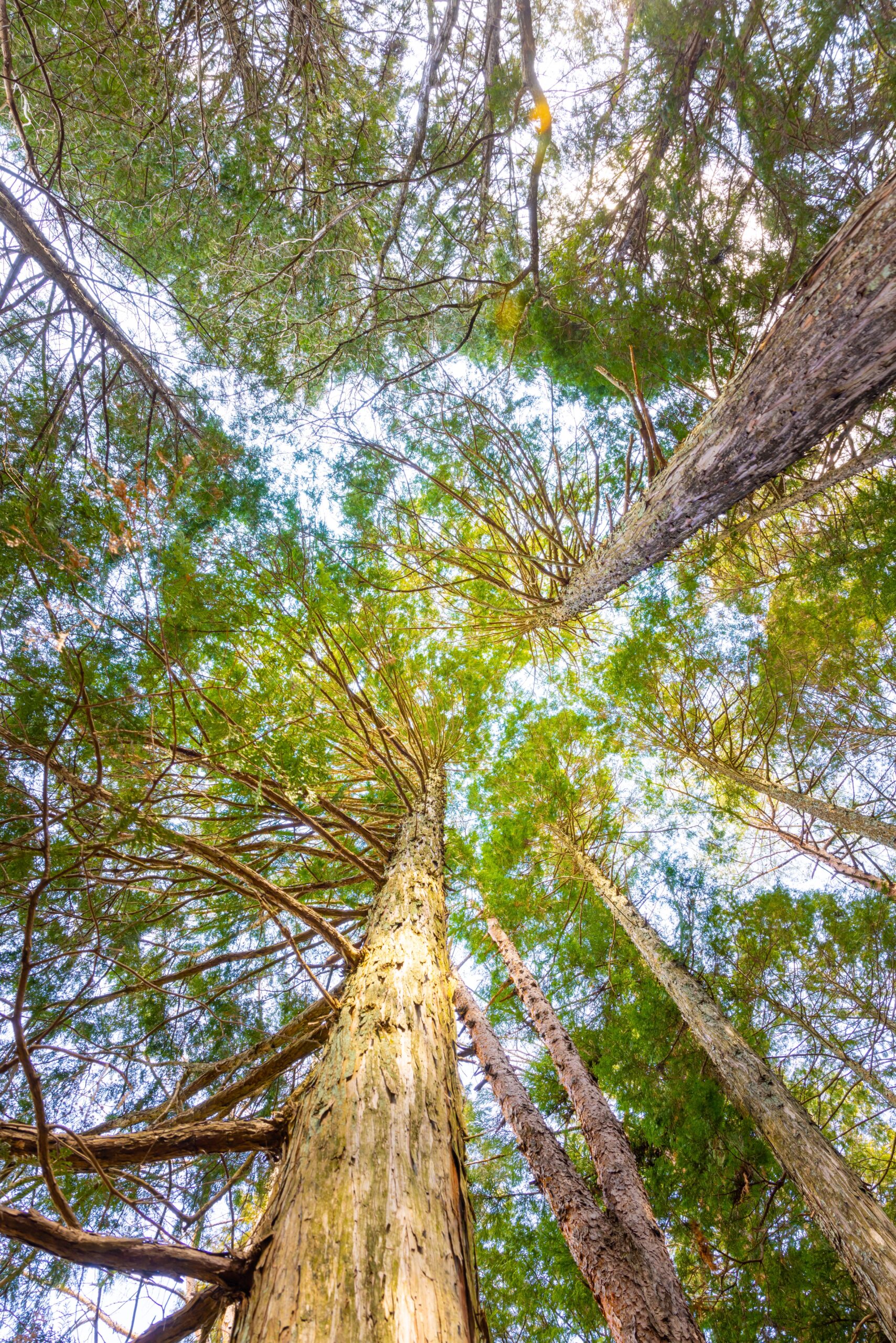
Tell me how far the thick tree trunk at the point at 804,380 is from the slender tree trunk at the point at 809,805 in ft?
13.6

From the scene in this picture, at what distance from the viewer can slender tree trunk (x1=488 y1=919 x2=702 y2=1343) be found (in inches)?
108

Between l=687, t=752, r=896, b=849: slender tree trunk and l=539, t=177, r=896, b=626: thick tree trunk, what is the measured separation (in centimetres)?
415

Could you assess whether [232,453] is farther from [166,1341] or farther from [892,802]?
[892,802]

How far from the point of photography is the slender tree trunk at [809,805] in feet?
Answer: 17.0

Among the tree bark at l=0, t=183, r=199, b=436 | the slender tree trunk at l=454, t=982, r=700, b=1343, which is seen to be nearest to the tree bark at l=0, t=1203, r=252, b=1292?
the slender tree trunk at l=454, t=982, r=700, b=1343

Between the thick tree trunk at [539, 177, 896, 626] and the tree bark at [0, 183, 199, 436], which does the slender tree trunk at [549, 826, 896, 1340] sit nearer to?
the thick tree trunk at [539, 177, 896, 626]

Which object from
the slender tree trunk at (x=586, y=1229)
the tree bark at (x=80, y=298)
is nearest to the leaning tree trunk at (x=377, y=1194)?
the slender tree trunk at (x=586, y=1229)

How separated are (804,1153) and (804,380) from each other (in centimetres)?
438

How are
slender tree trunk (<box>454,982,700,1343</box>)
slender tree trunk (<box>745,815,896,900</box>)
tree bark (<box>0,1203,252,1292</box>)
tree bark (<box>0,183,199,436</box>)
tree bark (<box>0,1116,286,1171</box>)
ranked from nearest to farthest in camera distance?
1. tree bark (<box>0,1203,252,1292</box>)
2. tree bark (<box>0,1116,286,1171</box>)
3. slender tree trunk (<box>454,982,700,1343</box>)
4. tree bark (<box>0,183,199,436</box>)
5. slender tree trunk (<box>745,815,896,900</box>)

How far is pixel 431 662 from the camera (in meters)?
6.12

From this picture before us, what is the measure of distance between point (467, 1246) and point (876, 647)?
698cm

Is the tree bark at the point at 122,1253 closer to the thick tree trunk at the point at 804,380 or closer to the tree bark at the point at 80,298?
the thick tree trunk at the point at 804,380

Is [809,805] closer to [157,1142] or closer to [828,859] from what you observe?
[828,859]

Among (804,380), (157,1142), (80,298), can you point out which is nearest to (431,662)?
(80,298)
